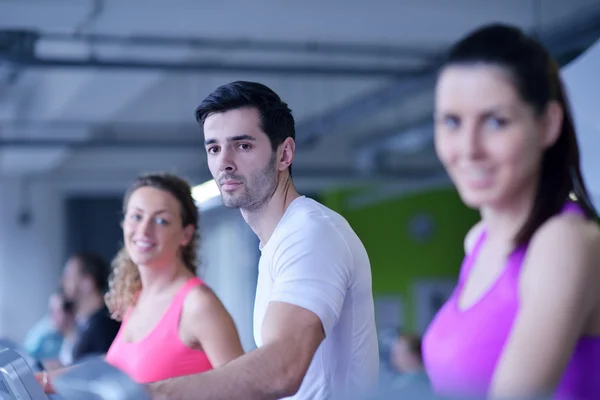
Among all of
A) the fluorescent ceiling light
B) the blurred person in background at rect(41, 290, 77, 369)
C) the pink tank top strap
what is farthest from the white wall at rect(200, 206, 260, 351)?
the pink tank top strap

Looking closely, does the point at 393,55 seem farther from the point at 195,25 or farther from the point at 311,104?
the point at 311,104

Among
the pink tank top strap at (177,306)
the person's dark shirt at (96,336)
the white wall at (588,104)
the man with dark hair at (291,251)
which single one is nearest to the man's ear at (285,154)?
the man with dark hair at (291,251)

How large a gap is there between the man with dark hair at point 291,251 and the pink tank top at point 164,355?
19.6 inches

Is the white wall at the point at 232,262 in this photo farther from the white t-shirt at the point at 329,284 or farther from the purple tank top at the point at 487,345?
the purple tank top at the point at 487,345

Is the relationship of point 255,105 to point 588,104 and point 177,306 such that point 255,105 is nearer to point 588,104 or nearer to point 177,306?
point 177,306

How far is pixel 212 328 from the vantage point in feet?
7.11

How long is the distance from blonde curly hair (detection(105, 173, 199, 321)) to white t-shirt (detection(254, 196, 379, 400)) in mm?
772

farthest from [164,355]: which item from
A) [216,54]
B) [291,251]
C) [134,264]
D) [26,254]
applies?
[26,254]

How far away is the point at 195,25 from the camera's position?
594 cm

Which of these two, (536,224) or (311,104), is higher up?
(311,104)

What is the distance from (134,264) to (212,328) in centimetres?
56

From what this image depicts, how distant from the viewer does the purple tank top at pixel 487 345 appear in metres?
1.06

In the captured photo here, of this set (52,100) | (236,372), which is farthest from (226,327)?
(52,100)

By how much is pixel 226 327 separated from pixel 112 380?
117cm
